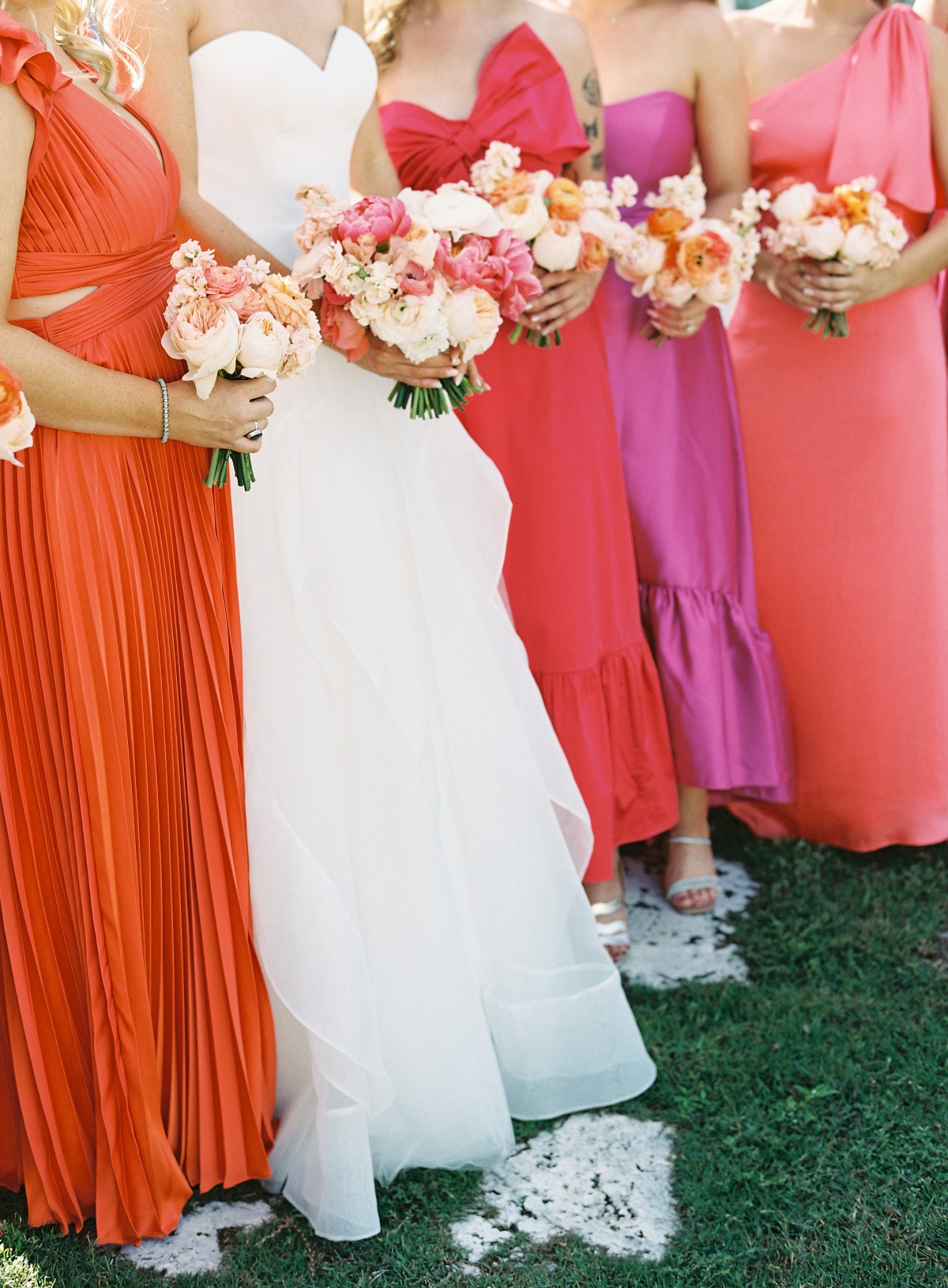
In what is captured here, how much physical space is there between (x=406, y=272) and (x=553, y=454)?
1.02 metres

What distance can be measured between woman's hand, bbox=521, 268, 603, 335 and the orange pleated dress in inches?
47.0

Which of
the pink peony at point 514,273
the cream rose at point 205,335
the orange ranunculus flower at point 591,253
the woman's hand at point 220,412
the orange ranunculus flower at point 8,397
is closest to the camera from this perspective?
the orange ranunculus flower at point 8,397

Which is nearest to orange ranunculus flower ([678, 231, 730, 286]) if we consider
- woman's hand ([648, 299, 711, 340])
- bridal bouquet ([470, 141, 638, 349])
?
woman's hand ([648, 299, 711, 340])

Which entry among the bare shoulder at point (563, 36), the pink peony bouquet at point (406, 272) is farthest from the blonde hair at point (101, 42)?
the bare shoulder at point (563, 36)

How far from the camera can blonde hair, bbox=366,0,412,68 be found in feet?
12.1

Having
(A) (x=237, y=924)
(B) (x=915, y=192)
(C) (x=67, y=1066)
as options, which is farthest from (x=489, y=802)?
(B) (x=915, y=192)

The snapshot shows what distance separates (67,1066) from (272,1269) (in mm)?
598

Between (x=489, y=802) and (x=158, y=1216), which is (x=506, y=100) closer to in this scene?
(x=489, y=802)

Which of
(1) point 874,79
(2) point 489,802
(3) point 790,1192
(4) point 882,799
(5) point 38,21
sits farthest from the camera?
(4) point 882,799

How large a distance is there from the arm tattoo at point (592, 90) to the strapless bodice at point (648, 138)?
164 millimetres

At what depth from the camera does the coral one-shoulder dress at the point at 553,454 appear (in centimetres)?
360

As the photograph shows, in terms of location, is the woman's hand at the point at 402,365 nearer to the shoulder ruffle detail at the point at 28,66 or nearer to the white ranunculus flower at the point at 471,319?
the white ranunculus flower at the point at 471,319

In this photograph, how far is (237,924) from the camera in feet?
8.84

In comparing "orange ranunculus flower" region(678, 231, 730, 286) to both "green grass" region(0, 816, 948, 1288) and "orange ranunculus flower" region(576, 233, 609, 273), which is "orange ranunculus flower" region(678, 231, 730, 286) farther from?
"green grass" region(0, 816, 948, 1288)
